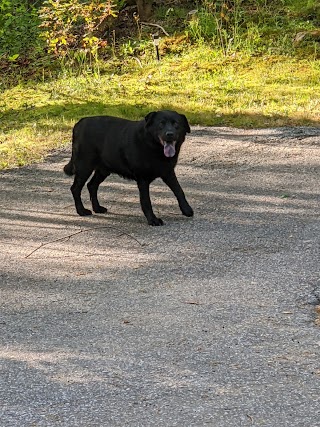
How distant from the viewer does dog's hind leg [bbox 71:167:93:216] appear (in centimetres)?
853

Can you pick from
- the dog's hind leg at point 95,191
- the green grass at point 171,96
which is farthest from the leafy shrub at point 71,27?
the dog's hind leg at point 95,191

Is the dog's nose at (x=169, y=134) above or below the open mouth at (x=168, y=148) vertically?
above

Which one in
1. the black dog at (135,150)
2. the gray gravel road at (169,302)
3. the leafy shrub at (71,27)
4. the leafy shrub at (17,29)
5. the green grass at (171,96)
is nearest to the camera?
the gray gravel road at (169,302)

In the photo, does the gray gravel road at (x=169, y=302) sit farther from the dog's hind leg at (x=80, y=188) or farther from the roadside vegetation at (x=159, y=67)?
the roadside vegetation at (x=159, y=67)

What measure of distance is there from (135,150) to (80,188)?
0.84 m

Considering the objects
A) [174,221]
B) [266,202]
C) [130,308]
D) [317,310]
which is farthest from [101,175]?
[317,310]

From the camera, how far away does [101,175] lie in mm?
8711

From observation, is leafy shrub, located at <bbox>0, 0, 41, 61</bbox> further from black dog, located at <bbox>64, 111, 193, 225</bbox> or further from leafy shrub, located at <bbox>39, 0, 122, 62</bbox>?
black dog, located at <bbox>64, 111, 193, 225</bbox>

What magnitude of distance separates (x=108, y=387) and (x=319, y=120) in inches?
289

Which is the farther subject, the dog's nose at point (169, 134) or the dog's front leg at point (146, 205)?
the dog's front leg at point (146, 205)

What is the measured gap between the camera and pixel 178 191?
8.16m

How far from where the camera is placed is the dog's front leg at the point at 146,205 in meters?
8.05

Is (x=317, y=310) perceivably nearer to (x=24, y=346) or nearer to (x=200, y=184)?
(x=24, y=346)

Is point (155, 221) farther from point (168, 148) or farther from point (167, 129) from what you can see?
point (167, 129)
